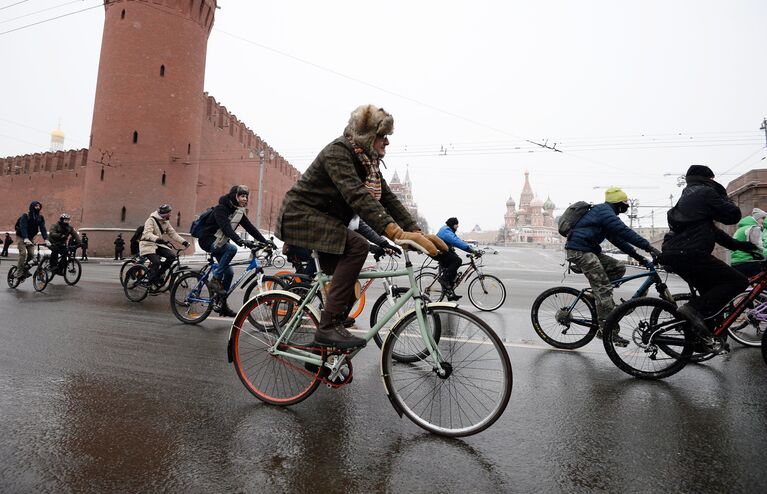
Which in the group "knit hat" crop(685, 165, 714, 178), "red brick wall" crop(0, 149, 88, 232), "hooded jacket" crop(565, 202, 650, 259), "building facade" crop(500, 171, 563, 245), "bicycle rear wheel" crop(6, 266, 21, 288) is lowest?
"bicycle rear wheel" crop(6, 266, 21, 288)

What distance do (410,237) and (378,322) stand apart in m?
0.68

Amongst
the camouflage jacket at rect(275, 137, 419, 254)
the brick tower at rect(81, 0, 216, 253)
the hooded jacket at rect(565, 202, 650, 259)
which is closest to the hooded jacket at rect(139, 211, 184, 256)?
the camouflage jacket at rect(275, 137, 419, 254)

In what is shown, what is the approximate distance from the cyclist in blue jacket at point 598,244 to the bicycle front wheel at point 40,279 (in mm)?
10022

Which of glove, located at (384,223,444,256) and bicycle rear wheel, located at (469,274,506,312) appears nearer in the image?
glove, located at (384,223,444,256)

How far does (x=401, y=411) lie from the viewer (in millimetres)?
2656

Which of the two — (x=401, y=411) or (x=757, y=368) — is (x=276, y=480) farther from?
(x=757, y=368)

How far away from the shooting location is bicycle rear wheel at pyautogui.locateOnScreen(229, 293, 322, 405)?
3.02 metres

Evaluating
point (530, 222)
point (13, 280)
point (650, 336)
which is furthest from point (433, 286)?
point (530, 222)

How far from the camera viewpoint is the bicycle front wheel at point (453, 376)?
253 cm

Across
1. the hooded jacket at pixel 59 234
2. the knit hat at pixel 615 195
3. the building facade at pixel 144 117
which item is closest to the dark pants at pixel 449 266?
the knit hat at pixel 615 195

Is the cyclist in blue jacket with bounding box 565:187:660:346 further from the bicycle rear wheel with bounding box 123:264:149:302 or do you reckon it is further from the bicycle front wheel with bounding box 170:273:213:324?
the bicycle rear wheel with bounding box 123:264:149:302

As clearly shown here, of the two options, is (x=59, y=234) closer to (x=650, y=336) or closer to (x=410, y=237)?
(x=410, y=237)

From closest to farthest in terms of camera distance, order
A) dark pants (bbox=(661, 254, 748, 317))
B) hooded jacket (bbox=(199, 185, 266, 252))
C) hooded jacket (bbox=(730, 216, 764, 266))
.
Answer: dark pants (bbox=(661, 254, 748, 317)) < hooded jacket (bbox=(199, 185, 266, 252)) < hooded jacket (bbox=(730, 216, 764, 266))

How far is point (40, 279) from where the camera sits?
30.2 ft
